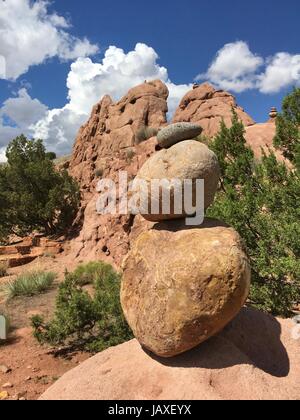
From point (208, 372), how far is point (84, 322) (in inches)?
171

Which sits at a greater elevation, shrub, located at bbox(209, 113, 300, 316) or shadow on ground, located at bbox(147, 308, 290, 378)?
shrub, located at bbox(209, 113, 300, 316)

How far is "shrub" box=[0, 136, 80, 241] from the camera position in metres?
22.1

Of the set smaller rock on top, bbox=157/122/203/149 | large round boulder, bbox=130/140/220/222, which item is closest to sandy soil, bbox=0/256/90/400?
large round boulder, bbox=130/140/220/222

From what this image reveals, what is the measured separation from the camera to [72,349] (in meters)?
8.17

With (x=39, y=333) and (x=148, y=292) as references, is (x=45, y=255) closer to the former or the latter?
(x=39, y=333)

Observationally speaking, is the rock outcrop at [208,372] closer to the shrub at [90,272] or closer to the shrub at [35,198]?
the shrub at [90,272]

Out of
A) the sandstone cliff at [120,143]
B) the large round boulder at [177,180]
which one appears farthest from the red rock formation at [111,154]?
the large round boulder at [177,180]

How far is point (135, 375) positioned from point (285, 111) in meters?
10.2

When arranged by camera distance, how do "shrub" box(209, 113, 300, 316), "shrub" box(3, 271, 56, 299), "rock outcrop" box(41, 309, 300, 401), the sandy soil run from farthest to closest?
"shrub" box(3, 271, 56, 299)
"shrub" box(209, 113, 300, 316)
the sandy soil
"rock outcrop" box(41, 309, 300, 401)

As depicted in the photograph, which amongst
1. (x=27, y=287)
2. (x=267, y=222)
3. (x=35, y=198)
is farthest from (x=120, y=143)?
(x=267, y=222)

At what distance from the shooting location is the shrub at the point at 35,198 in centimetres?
2214

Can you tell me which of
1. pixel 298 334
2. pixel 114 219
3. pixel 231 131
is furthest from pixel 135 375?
pixel 114 219

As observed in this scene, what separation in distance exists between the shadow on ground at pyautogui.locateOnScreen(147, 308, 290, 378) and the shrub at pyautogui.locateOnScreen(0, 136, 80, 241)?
18.0 metres

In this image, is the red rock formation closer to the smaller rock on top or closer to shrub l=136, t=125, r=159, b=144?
shrub l=136, t=125, r=159, b=144
